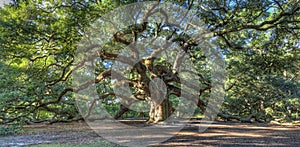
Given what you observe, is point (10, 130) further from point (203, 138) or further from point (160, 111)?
point (203, 138)

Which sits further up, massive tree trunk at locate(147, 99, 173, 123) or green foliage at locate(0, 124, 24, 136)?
massive tree trunk at locate(147, 99, 173, 123)

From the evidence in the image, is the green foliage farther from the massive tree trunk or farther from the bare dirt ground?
the massive tree trunk

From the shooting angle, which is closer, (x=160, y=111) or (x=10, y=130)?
(x=10, y=130)

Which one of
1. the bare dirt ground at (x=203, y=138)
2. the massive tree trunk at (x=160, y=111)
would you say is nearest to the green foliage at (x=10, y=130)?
the bare dirt ground at (x=203, y=138)

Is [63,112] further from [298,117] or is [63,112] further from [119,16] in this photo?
[298,117]

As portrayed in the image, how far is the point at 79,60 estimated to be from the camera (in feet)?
26.9

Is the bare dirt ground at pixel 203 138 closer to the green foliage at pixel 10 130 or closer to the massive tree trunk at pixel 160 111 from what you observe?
the green foliage at pixel 10 130

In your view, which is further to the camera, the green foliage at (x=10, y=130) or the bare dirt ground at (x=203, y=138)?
the green foliage at (x=10, y=130)

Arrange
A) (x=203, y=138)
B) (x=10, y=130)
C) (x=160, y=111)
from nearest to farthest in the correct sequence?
(x=203, y=138) < (x=10, y=130) < (x=160, y=111)

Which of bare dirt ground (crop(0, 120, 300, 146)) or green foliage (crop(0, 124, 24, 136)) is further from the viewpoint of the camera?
green foliage (crop(0, 124, 24, 136))

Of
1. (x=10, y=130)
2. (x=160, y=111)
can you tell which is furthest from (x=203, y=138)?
(x=10, y=130)

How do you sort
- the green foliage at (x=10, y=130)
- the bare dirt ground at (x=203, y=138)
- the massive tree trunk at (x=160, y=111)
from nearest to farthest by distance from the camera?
the bare dirt ground at (x=203, y=138) → the green foliage at (x=10, y=130) → the massive tree trunk at (x=160, y=111)

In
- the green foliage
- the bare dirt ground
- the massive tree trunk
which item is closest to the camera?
the bare dirt ground

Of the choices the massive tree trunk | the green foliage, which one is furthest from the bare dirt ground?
the massive tree trunk
